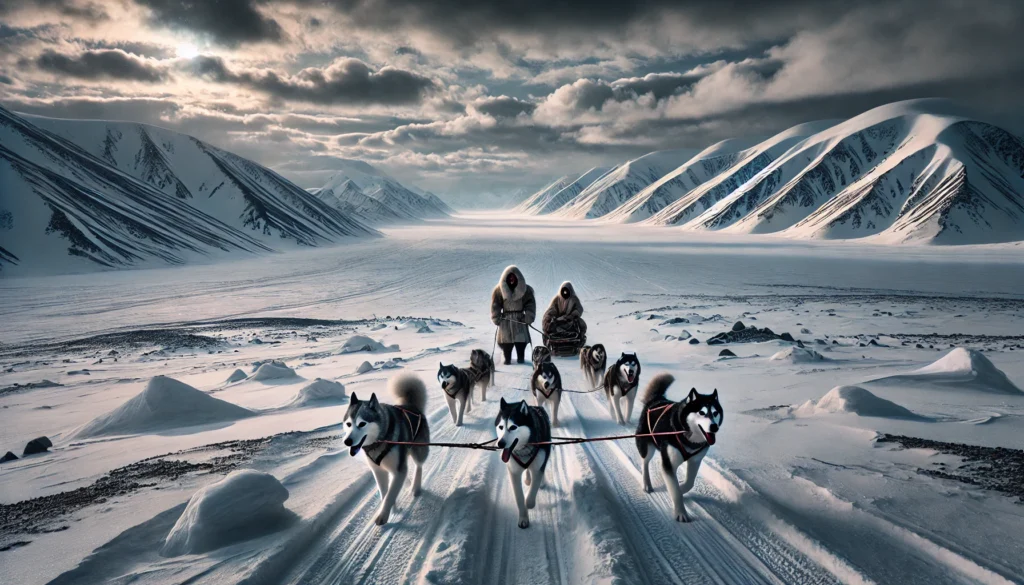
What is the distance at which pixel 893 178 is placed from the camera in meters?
123

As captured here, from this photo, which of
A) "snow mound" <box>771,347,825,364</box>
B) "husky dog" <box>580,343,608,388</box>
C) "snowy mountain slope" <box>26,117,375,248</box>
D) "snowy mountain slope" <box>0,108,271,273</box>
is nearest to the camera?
"husky dog" <box>580,343,608,388</box>

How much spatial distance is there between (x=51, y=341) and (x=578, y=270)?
38.5m

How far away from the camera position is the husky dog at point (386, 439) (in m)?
4.41

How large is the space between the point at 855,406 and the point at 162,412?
37.9ft

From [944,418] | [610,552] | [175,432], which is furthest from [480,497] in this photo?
[944,418]

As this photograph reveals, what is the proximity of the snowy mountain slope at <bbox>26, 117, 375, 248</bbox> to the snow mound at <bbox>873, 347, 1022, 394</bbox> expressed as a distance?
105766 millimetres

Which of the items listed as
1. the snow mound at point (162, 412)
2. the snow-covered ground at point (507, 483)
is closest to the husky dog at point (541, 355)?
the snow-covered ground at point (507, 483)

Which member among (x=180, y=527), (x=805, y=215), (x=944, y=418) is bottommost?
(x=944, y=418)

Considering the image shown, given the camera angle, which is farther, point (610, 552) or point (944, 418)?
point (944, 418)

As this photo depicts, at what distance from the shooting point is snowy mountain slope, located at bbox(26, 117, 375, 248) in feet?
365

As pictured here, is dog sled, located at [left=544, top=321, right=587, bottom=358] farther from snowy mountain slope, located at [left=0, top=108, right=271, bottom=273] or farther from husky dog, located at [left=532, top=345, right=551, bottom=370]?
snowy mountain slope, located at [left=0, top=108, right=271, bottom=273]

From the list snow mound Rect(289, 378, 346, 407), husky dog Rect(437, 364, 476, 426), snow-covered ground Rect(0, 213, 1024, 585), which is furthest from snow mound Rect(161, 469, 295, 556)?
snow mound Rect(289, 378, 346, 407)

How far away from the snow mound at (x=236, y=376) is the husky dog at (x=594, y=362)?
28.9ft

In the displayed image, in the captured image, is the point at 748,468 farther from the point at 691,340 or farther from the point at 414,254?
the point at 414,254
